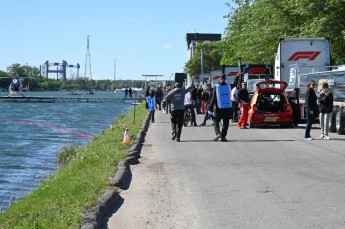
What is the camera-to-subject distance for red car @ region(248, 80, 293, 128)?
88.5ft

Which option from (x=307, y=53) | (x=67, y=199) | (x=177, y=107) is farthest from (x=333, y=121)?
(x=67, y=199)

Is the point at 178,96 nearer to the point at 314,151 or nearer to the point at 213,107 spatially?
the point at 213,107

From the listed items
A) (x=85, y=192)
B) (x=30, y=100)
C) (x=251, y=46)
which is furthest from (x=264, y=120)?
(x=30, y=100)

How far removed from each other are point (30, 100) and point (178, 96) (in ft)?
342

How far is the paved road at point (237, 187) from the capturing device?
9258 millimetres

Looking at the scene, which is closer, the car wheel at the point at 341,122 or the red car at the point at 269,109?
the car wheel at the point at 341,122

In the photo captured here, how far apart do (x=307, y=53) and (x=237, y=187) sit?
21176 mm

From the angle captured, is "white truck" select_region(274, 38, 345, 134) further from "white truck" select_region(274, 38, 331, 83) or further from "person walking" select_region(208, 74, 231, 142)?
"person walking" select_region(208, 74, 231, 142)

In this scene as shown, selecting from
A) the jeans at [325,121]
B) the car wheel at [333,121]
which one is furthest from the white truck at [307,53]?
the jeans at [325,121]

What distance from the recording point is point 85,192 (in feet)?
35.3

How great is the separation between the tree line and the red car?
12203 mm

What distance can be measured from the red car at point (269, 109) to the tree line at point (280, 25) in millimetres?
12203

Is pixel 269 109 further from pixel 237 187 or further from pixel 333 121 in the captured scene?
pixel 237 187

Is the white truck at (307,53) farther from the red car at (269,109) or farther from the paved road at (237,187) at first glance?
the paved road at (237,187)
